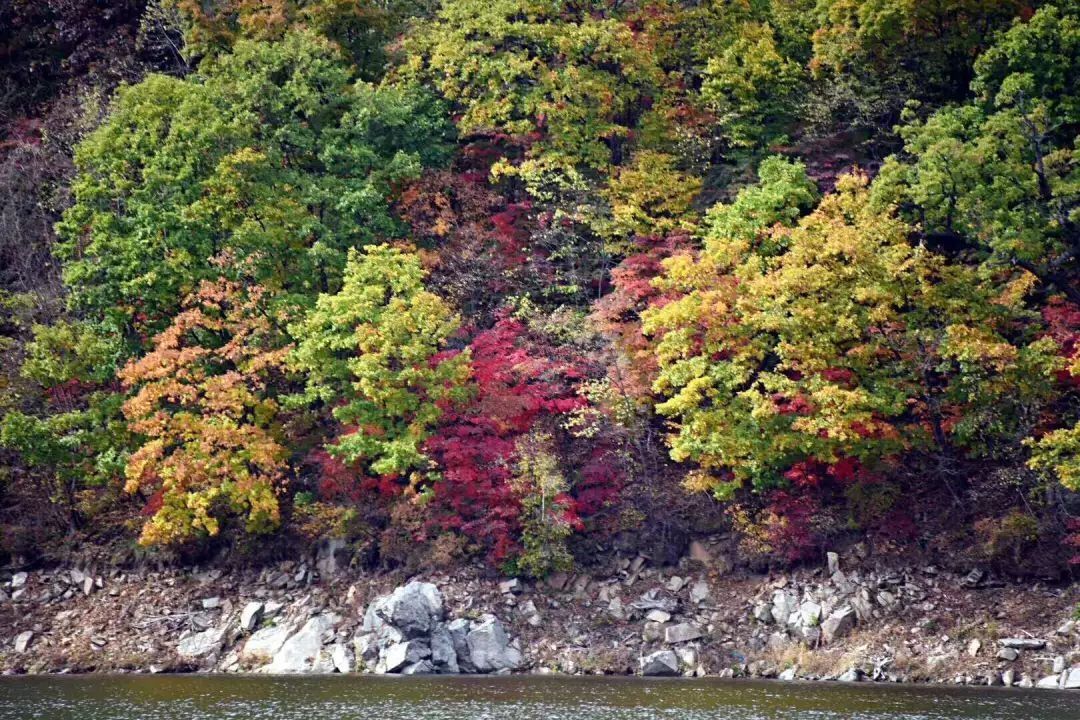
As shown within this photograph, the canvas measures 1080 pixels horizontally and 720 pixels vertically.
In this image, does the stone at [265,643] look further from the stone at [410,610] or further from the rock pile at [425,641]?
the stone at [410,610]

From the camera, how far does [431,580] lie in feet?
128

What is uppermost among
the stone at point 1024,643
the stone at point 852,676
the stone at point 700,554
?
the stone at point 700,554

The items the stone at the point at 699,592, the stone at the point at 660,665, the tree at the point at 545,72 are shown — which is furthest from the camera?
the tree at the point at 545,72

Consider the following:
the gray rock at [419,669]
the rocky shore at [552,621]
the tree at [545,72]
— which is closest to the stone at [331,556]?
the rocky shore at [552,621]

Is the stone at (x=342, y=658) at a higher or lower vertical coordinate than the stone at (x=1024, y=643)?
higher

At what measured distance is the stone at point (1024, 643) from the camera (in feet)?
107

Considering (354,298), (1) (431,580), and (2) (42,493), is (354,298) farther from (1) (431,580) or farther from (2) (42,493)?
(2) (42,493)

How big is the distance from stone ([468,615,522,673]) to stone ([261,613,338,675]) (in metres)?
4.02

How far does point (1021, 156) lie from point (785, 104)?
10765mm

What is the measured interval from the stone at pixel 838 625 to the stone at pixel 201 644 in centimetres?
1694

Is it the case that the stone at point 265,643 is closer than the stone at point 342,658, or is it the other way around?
the stone at point 342,658

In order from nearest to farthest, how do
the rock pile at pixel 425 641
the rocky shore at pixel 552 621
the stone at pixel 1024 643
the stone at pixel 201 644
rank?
the stone at pixel 1024 643
the rocky shore at pixel 552 621
the rock pile at pixel 425 641
the stone at pixel 201 644

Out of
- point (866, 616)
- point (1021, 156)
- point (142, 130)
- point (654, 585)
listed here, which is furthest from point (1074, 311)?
point (142, 130)

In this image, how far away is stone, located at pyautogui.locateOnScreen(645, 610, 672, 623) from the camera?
123 ft
